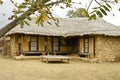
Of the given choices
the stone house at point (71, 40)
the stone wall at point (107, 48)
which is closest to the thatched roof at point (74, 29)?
the stone house at point (71, 40)

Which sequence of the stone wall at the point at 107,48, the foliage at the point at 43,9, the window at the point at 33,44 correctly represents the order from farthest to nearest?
the window at the point at 33,44 < the stone wall at the point at 107,48 < the foliage at the point at 43,9

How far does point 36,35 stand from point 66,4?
22847mm

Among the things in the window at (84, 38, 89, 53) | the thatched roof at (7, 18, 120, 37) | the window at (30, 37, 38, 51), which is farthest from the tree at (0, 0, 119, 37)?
the window at (30, 37, 38, 51)

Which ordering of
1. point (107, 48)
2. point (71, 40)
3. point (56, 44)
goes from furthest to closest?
point (71, 40), point (56, 44), point (107, 48)

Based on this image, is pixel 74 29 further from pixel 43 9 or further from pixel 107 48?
pixel 43 9

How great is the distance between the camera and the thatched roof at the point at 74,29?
2547 cm

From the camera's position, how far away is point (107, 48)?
25.1m

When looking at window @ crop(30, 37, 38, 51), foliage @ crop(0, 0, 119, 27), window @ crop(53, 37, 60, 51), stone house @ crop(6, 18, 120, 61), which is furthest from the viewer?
window @ crop(53, 37, 60, 51)

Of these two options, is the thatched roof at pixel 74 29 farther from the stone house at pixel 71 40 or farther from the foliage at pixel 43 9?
the foliage at pixel 43 9

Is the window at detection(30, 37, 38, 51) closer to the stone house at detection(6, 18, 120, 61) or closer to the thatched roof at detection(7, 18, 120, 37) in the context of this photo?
the stone house at detection(6, 18, 120, 61)

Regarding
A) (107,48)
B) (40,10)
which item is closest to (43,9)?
(40,10)

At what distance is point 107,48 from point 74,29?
4.83 meters

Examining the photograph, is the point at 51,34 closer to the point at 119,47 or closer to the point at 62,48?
the point at 62,48

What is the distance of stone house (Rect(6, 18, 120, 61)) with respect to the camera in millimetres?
25000
